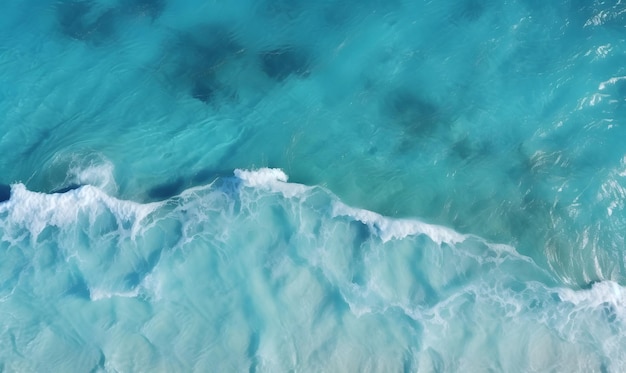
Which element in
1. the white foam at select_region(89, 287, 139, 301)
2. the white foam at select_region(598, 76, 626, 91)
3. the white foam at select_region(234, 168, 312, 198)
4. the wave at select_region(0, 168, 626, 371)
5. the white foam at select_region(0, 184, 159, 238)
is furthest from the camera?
the white foam at select_region(598, 76, 626, 91)

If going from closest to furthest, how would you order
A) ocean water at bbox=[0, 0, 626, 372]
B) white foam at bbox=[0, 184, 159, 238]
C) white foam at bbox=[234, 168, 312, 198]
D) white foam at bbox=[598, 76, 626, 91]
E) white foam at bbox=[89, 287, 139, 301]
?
ocean water at bbox=[0, 0, 626, 372] < white foam at bbox=[89, 287, 139, 301] < white foam at bbox=[0, 184, 159, 238] < white foam at bbox=[234, 168, 312, 198] < white foam at bbox=[598, 76, 626, 91]

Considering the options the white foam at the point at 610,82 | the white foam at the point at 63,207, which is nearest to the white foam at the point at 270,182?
the white foam at the point at 63,207

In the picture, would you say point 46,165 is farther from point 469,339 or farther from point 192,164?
point 469,339

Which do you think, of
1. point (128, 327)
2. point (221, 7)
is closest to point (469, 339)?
point (128, 327)

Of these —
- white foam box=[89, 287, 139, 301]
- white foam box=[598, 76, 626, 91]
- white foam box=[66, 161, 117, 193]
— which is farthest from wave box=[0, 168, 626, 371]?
white foam box=[598, 76, 626, 91]

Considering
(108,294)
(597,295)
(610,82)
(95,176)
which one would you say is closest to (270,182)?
(95,176)

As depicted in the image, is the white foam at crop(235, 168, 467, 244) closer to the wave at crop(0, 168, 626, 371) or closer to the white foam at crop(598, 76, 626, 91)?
the wave at crop(0, 168, 626, 371)

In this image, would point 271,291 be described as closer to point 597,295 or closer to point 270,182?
point 270,182
